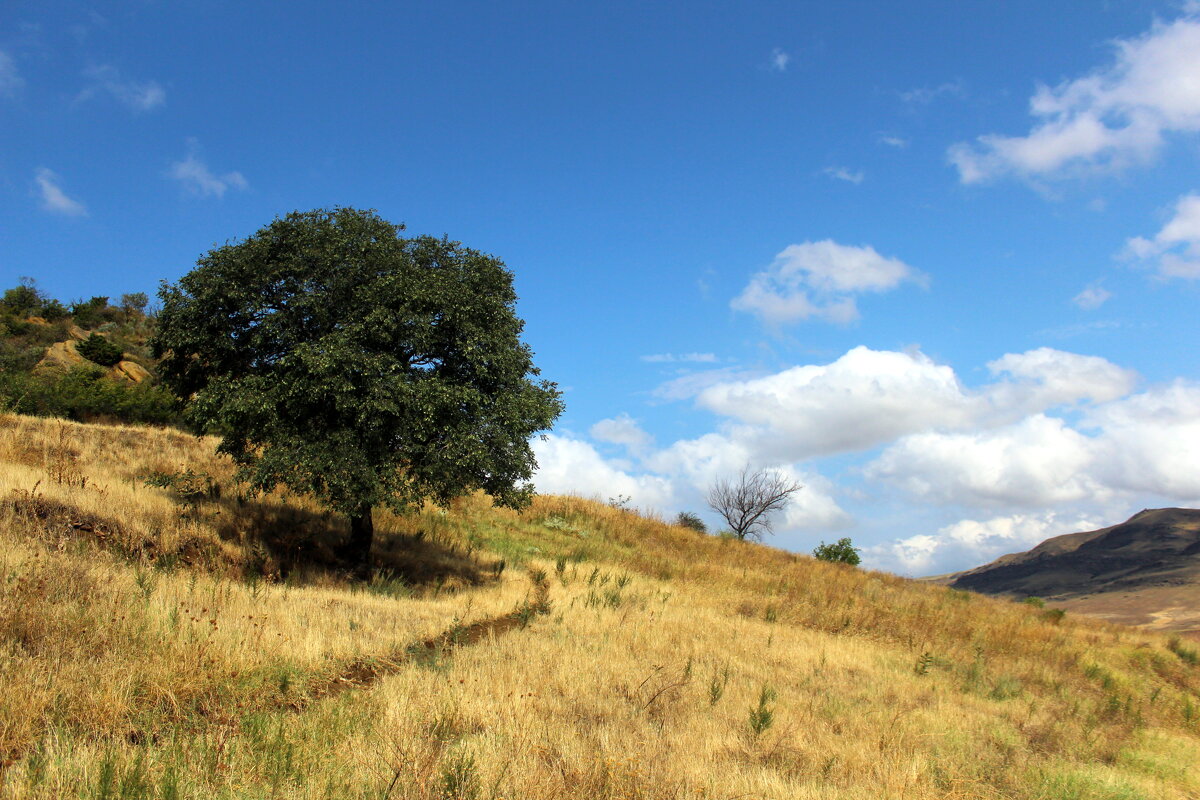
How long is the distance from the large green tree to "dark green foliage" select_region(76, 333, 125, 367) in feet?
114

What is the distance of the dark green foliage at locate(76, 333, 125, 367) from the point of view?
44.5 metres

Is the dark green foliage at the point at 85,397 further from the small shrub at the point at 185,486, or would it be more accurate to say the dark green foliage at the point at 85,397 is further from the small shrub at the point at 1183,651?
the small shrub at the point at 1183,651

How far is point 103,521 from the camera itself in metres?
13.5

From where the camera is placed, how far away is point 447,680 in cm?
855

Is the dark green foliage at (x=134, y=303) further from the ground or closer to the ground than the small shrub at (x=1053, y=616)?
further from the ground

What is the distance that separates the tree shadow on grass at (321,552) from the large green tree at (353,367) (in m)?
1.06

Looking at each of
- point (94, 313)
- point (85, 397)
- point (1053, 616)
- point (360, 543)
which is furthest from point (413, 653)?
point (94, 313)

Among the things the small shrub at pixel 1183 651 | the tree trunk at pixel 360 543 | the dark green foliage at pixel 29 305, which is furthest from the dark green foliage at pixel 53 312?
the small shrub at pixel 1183 651

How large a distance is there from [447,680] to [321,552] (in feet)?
37.1

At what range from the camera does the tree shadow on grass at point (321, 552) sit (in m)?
16.3

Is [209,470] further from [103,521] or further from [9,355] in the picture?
[9,355]

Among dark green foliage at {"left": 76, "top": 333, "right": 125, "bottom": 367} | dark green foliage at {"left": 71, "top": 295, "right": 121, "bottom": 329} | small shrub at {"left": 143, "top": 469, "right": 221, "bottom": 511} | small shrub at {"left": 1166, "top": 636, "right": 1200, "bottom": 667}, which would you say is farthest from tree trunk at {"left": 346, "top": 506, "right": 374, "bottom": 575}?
dark green foliage at {"left": 71, "top": 295, "right": 121, "bottom": 329}

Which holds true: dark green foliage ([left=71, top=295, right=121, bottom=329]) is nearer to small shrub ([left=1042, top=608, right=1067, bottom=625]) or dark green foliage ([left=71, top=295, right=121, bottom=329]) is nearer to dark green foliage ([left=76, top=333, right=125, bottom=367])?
dark green foliage ([left=76, top=333, right=125, bottom=367])

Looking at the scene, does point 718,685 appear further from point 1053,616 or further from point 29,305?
point 29,305
